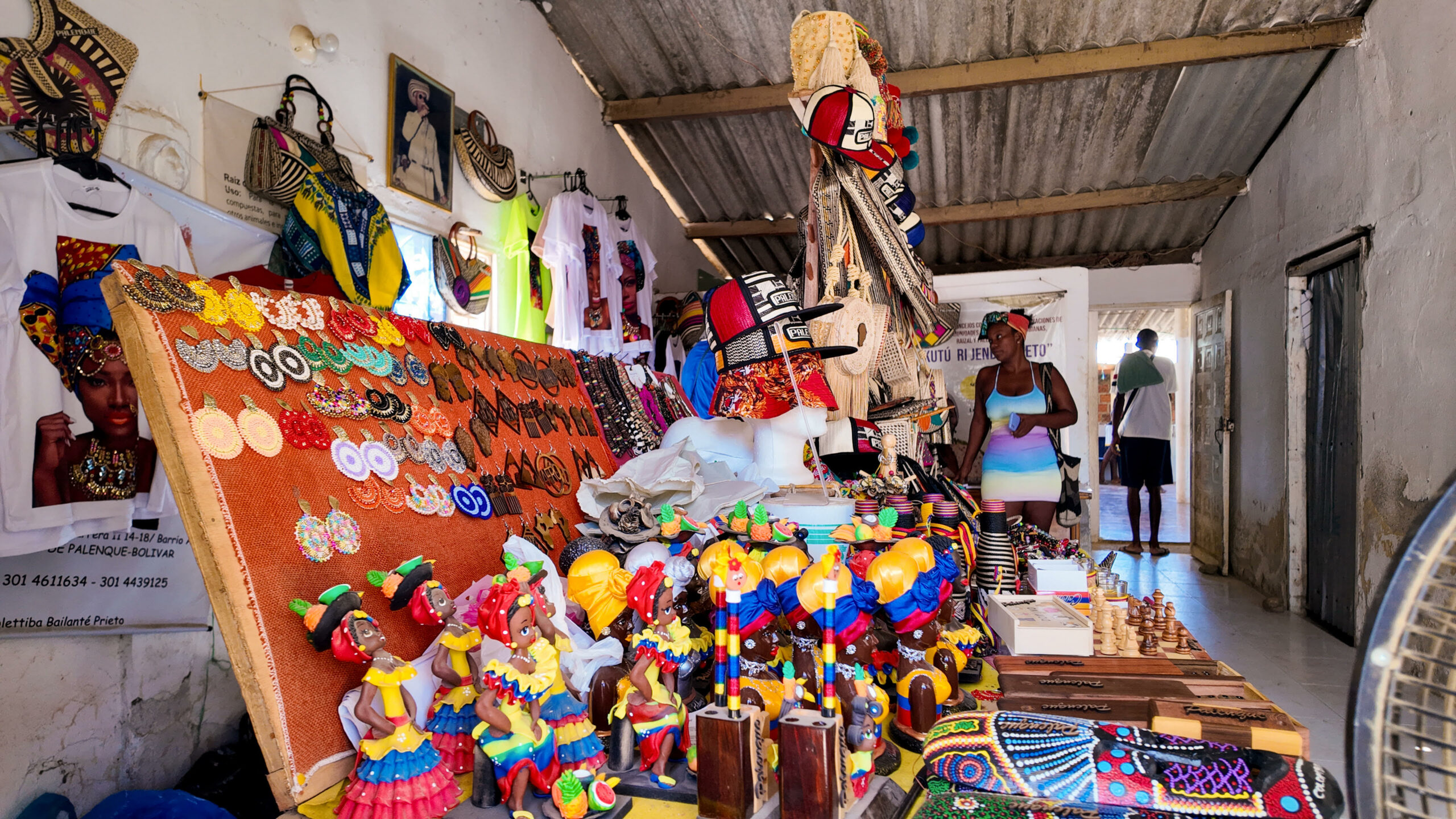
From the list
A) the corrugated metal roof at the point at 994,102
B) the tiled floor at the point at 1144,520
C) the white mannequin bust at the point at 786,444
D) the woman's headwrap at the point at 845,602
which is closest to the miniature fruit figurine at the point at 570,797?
the woman's headwrap at the point at 845,602

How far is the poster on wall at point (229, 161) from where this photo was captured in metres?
3.11

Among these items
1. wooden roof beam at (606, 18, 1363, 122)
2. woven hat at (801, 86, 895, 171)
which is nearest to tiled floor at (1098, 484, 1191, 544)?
wooden roof beam at (606, 18, 1363, 122)

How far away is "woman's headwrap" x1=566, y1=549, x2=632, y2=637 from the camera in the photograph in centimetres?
176

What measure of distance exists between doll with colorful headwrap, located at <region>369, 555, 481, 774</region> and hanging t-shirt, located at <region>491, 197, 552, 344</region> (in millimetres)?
4091

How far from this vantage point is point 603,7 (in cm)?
580

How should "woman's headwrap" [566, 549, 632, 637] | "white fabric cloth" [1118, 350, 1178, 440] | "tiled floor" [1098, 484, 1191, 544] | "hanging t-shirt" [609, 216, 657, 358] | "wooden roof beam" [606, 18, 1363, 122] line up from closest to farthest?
"woman's headwrap" [566, 549, 632, 637]
"wooden roof beam" [606, 18, 1363, 122]
"hanging t-shirt" [609, 216, 657, 358]
"white fabric cloth" [1118, 350, 1178, 440]
"tiled floor" [1098, 484, 1191, 544]

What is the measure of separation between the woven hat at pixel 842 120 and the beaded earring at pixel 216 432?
2.27 m

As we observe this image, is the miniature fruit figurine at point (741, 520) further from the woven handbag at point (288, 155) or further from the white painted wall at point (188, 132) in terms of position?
the woven handbag at point (288, 155)

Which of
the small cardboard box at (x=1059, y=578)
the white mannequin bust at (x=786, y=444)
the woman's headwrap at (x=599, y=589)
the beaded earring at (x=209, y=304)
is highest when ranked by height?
the beaded earring at (x=209, y=304)

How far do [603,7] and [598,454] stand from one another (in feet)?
14.6

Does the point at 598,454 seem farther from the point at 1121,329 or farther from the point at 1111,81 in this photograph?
the point at 1121,329

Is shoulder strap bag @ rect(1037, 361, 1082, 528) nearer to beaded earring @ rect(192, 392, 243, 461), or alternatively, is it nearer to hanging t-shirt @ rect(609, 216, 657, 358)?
hanging t-shirt @ rect(609, 216, 657, 358)

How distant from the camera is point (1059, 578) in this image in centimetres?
246

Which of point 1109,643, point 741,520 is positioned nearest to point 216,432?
point 741,520
